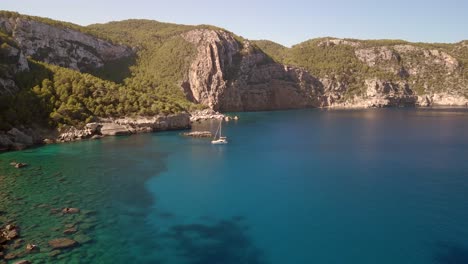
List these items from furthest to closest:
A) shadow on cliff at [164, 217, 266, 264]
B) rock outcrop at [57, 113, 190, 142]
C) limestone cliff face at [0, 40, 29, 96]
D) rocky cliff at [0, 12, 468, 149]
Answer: rocky cliff at [0, 12, 468, 149], rock outcrop at [57, 113, 190, 142], limestone cliff face at [0, 40, 29, 96], shadow on cliff at [164, 217, 266, 264]

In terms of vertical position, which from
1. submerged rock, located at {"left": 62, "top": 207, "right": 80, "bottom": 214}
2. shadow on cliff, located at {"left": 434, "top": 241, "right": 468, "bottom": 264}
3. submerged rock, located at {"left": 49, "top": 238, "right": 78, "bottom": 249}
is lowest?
shadow on cliff, located at {"left": 434, "top": 241, "right": 468, "bottom": 264}

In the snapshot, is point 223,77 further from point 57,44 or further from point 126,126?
point 126,126

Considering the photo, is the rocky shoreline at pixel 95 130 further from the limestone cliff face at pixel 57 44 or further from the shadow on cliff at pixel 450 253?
the shadow on cliff at pixel 450 253

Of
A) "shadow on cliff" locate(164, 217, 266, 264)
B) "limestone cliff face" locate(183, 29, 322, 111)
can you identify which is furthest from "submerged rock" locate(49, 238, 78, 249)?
"limestone cliff face" locate(183, 29, 322, 111)

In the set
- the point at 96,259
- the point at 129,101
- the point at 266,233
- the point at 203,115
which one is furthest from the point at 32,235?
the point at 203,115

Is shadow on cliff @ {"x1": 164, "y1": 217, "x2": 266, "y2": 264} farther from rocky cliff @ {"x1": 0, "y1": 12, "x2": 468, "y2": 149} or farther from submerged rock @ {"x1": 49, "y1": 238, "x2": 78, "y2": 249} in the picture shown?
rocky cliff @ {"x1": 0, "y1": 12, "x2": 468, "y2": 149}

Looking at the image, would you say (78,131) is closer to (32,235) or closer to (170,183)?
(170,183)

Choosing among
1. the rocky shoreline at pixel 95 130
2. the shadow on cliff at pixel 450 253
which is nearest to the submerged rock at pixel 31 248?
the shadow on cliff at pixel 450 253
